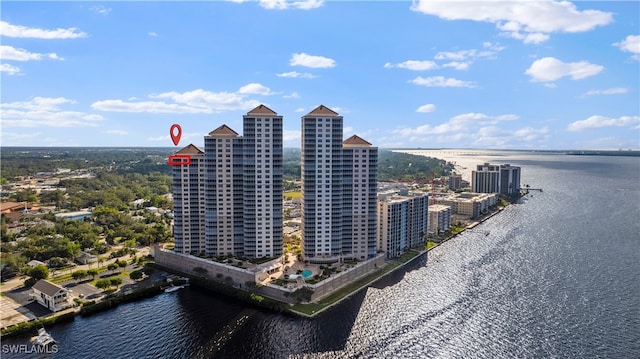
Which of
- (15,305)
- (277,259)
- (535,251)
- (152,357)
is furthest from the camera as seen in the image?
(535,251)

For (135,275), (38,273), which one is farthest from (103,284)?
(38,273)

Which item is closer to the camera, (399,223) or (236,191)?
(236,191)

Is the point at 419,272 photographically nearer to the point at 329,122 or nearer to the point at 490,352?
the point at 490,352

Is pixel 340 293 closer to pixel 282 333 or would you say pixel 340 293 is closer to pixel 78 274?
pixel 282 333

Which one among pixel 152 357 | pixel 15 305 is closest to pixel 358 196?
pixel 152 357

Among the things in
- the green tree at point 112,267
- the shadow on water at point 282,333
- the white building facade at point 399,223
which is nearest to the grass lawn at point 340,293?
the shadow on water at point 282,333
